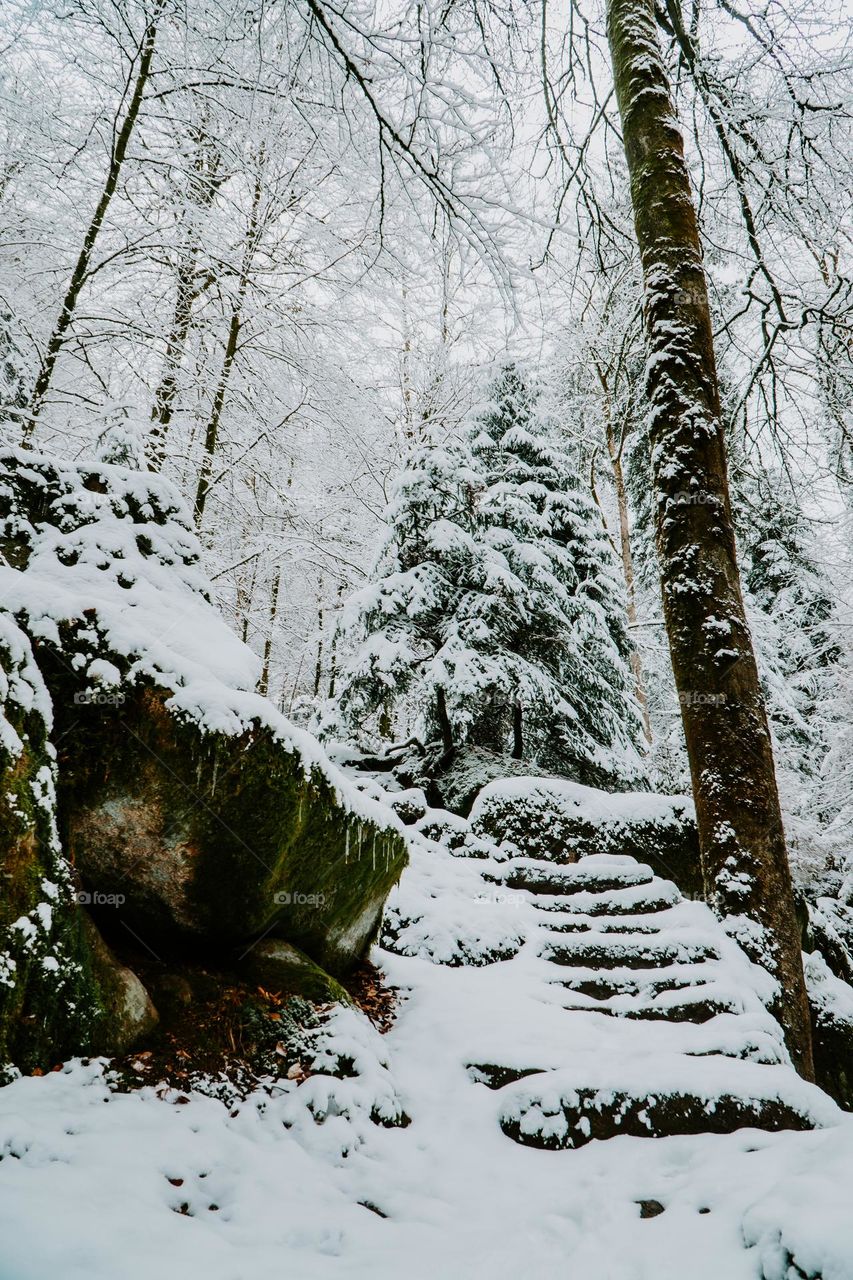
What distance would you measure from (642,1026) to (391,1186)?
1.95 m

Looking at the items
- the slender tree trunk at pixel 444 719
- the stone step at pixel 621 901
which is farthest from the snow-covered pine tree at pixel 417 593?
the stone step at pixel 621 901

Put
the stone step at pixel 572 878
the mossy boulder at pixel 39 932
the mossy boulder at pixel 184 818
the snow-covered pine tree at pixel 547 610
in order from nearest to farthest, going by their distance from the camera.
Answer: the mossy boulder at pixel 39 932
the mossy boulder at pixel 184 818
the stone step at pixel 572 878
the snow-covered pine tree at pixel 547 610

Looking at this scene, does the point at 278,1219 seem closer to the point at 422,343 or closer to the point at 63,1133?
the point at 63,1133

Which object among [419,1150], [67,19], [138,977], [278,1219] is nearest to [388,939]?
[419,1150]

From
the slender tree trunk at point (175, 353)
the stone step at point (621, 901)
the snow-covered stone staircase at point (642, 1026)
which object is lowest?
the snow-covered stone staircase at point (642, 1026)

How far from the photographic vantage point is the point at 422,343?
13.3 meters

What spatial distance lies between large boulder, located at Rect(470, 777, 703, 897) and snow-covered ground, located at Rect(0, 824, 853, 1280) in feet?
9.02

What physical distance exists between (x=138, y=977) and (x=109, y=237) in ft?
21.7

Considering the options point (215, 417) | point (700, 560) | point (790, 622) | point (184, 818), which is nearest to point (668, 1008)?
point (700, 560)

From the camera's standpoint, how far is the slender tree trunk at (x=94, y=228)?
16.6ft

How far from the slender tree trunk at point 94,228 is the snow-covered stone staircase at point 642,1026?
5400 millimetres

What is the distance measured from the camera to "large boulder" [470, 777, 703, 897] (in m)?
6.13

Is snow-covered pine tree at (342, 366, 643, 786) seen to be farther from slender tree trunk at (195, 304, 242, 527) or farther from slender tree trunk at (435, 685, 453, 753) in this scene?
slender tree trunk at (195, 304, 242, 527)

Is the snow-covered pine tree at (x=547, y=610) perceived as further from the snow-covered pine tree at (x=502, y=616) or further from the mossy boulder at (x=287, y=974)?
the mossy boulder at (x=287, y=974)
